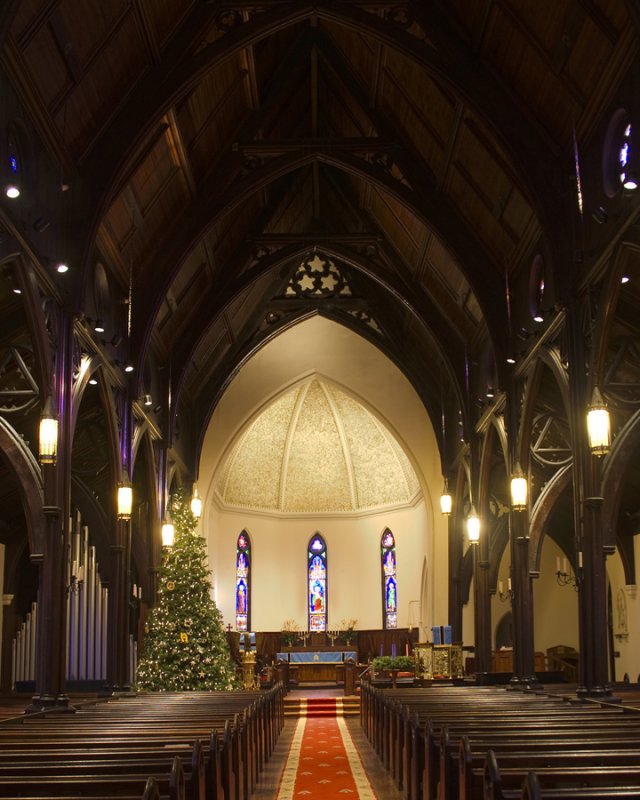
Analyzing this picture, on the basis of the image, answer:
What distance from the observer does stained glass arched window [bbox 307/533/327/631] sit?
38.3 metres

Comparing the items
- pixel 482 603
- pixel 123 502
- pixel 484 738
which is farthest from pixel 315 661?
pixel 484 738

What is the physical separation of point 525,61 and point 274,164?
7.06m

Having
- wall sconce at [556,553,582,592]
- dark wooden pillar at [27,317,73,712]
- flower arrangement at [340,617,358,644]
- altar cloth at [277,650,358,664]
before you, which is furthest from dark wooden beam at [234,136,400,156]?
flower arrangement at [340,617,358,644]

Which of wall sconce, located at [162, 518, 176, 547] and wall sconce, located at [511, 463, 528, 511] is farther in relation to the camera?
wall sconce, located at [162, 518, 176, 547]

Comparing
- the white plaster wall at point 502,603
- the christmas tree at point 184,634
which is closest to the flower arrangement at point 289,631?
the white plaster wall at point 502,603

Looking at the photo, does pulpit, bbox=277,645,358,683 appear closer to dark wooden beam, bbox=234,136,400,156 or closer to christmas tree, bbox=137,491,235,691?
christmas tree, bbox=137,491,235,691

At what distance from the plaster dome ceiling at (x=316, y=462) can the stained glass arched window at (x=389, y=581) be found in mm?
1353

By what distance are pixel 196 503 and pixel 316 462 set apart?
35.7 ft

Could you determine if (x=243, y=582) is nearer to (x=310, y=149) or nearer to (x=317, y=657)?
(x=317, y=657)

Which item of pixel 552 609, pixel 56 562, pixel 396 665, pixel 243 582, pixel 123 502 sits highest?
pixel 123 502

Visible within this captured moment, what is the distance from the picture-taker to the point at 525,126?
16.4 metres

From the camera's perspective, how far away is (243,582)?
125ft

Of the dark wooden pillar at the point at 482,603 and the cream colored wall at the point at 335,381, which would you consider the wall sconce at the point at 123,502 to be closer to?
the dark wooden pillar at the point at 482,603

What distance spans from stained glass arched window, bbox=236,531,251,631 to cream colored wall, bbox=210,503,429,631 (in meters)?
0.22
